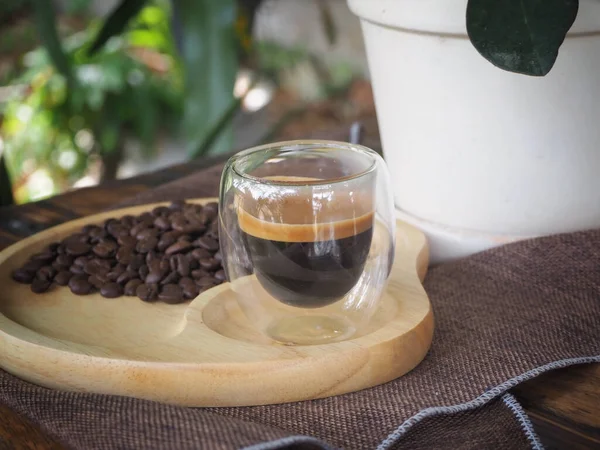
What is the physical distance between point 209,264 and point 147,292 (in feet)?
0.19

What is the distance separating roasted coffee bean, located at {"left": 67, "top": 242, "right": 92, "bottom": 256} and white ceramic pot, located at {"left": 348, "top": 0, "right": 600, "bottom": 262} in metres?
0.29

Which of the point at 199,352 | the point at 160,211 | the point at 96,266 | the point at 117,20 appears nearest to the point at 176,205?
the point at 160,211

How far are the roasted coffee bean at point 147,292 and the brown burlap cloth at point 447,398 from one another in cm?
12

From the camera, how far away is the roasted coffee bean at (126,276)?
2.01 ft

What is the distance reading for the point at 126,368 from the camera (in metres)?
0.47

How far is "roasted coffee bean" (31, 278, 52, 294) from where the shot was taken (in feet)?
2.01

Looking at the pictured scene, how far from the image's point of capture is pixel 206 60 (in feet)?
4.39

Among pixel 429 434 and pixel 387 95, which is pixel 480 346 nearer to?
pixel 429 434

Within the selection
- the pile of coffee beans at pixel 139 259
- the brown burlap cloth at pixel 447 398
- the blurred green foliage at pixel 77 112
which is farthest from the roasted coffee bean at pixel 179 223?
the blurred green foliage at pixel 77 112

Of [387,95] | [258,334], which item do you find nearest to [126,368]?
[258,334]

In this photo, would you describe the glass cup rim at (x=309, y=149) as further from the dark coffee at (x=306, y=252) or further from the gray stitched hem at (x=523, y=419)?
the gray stitched hem at (x=523, y=419)

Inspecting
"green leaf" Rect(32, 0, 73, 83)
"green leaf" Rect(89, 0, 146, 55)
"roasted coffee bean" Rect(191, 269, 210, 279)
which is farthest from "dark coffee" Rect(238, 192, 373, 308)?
"green leaf" Rect(32, 0, 73, 83)

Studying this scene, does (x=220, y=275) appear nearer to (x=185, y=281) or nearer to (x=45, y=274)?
(x=185, y=281)

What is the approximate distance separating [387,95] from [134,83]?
1604mm
